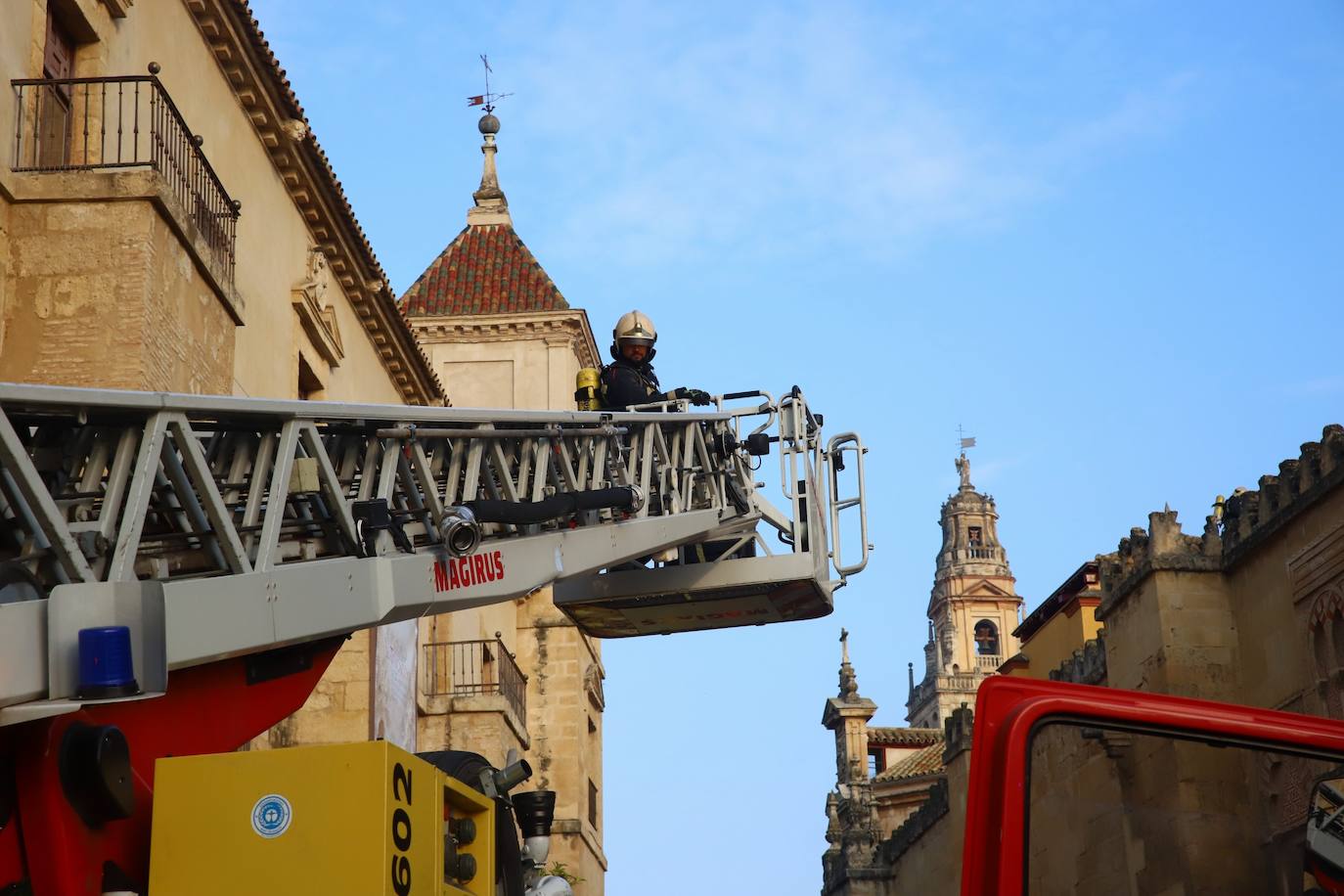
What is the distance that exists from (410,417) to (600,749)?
1177 inches

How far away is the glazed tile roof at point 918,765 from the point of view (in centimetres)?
5456

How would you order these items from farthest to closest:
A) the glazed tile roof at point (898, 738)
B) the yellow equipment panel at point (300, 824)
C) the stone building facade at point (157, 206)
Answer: the glazed tile roof at point (898, 738)
the stone building facade at point (157, 206)
the yellow equipment panel at point (300, 824)

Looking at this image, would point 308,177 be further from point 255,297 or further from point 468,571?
point 468,571

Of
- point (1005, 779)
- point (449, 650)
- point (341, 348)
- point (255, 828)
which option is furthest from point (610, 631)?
point (449, 650)

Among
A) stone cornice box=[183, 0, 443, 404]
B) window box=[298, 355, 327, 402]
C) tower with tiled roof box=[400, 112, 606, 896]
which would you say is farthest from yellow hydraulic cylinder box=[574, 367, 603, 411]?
tower with tiled roof box=[400, 112, 606, 896]

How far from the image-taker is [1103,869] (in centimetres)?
386

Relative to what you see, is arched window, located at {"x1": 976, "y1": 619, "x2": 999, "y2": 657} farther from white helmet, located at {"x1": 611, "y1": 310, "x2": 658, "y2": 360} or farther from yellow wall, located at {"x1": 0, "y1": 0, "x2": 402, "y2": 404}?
white helmet, located at {"x1": 611, "y1": 310, "x2": 658, "y2": 360}

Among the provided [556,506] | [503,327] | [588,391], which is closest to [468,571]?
[556,506]

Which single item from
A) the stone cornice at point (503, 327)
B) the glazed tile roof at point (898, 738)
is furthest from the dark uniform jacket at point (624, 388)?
the glazed tile roof at point (898, 738)

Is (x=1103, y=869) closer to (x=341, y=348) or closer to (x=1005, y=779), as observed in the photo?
(x=1005, y=779)

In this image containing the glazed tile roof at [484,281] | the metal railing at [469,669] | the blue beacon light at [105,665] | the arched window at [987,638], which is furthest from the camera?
the arched window at [987,638]

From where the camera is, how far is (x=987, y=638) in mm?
119562

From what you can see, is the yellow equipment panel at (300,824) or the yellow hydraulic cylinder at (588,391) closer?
the yellow equipment panel at (300,824)

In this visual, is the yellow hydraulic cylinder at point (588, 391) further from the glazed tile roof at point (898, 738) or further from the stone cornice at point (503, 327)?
the glazed tile roof at point (898, 738)
